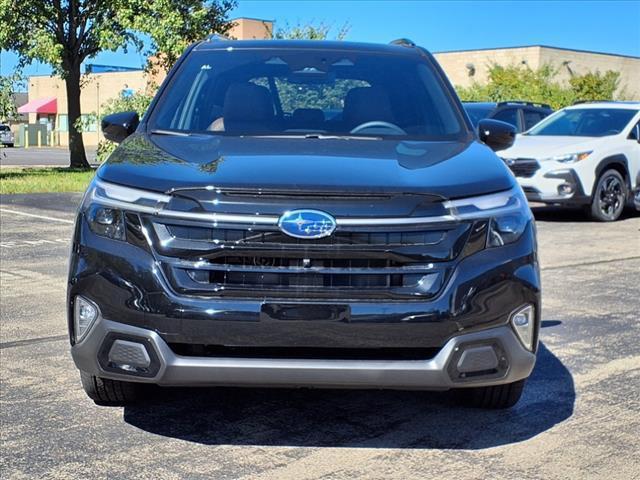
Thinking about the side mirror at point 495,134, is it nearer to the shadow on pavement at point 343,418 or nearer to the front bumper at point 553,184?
the shadow on pavement at point 343,418

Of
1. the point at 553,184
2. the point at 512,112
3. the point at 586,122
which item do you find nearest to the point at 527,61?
the point at 512,112

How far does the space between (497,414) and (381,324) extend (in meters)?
1.21

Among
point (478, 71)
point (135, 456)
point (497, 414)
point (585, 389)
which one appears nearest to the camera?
point (135, 456)

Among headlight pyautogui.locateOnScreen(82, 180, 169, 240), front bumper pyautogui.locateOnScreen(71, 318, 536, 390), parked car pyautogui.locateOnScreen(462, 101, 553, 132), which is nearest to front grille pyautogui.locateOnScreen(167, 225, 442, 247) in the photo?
headlight pyautogui.locateOnScreen(82, 180, 169, 240)

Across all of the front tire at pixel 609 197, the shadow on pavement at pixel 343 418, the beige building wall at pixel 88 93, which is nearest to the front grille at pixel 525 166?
the front tire at pixel 609 197

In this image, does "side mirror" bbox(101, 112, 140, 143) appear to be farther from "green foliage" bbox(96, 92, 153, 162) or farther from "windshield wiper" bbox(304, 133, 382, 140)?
"green foliage" bbox(96, 92, 153, 162)

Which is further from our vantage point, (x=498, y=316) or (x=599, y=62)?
(x=599, y=62)

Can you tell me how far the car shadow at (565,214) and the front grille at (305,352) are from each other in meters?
10.1

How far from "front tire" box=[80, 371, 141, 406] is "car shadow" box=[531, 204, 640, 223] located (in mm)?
9908

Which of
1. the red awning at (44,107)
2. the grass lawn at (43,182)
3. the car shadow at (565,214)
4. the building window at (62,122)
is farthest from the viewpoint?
the red awning at (44,107)

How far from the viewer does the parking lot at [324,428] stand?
3.61 m

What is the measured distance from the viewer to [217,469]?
11.7 feet

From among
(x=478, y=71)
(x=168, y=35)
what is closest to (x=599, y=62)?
(x=478, y=71)

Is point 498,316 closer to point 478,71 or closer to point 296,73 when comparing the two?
point 296,73
